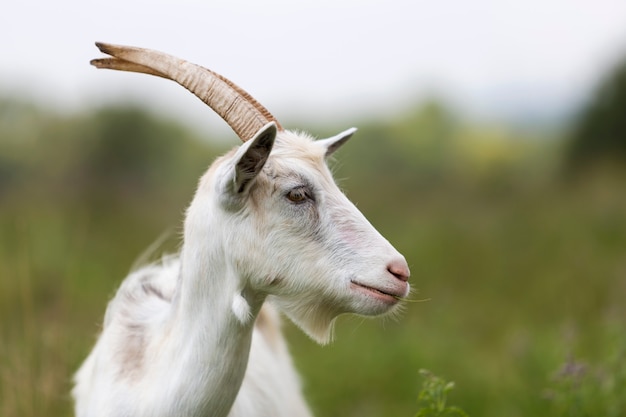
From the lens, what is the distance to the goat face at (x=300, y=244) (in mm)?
3391

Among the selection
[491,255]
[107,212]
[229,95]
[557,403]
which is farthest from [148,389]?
[107,212]

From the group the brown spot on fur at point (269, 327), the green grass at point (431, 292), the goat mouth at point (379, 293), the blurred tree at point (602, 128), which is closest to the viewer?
the goat mouth at point (379, 293)

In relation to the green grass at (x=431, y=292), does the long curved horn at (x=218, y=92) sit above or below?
above

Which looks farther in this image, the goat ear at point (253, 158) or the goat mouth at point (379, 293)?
the goat mouth at point (379, 293)

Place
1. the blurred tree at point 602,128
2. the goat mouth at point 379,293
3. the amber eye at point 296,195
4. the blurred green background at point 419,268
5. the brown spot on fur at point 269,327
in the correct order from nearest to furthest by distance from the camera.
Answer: the goat mouth at point 379,293 → the amber eye at point 296,195 → the brown spot on fur at point 269,327 → the blurred green background at point 419,268 → the blurred tree at point 602,128

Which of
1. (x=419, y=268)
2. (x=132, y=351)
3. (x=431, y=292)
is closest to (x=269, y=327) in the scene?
(x=132, y=351)

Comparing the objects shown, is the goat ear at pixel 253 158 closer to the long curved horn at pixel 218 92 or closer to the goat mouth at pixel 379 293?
the long curved horn at pixel 218 92

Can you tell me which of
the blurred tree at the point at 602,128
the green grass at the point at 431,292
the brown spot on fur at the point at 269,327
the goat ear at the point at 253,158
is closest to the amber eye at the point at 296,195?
the goat ear at the point at 253,158

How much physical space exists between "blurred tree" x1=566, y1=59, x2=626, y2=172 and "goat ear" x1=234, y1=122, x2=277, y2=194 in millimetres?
15559

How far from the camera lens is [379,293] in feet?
11.1

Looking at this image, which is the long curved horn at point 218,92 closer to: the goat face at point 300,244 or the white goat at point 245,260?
the white goat at point 245,260

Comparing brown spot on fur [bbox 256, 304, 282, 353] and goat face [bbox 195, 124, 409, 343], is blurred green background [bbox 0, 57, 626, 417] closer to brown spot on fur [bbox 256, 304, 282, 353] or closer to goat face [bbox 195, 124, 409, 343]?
goat face [bbox 195, 124, 409, 343]

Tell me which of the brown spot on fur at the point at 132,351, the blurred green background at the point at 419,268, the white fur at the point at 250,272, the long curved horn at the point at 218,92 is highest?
the long curved horn at the point at 218,92

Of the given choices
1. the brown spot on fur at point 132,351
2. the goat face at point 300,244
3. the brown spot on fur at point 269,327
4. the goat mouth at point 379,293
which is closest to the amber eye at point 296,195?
the goat face at point 300,244
